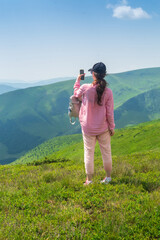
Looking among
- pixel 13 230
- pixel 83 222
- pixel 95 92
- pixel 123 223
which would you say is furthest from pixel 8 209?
pixel 95 92

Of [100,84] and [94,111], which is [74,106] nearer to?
[94,111]

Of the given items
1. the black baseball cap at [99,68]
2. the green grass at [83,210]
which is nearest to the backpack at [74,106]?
the black baseball cap at [99,68]

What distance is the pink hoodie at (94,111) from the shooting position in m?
5.32

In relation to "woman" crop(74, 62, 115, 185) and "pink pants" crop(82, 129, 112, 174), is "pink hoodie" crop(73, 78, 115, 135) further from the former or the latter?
"pink pants" crop(82, 129, 112, 174)

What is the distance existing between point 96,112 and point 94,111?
0.05 metres

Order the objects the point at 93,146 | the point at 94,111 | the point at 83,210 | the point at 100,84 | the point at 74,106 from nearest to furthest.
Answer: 1. the point at 83,210
2. the point at 100,84
3. the point at 94,111
4. the point at 93,146
5. the point at 74,106

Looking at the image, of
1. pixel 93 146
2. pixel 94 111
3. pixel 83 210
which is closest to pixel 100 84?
pixel 94 111

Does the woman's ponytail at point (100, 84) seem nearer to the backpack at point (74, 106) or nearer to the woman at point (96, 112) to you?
the woman at point (96, 112)

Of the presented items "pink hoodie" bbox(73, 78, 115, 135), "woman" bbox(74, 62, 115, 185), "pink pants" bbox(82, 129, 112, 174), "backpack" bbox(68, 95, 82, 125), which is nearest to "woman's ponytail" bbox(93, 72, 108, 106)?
"woman" bbox(74, 62, 115, 185)

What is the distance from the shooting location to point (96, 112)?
17.7 feet

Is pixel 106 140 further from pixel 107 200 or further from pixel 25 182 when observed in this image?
pixel 25 182

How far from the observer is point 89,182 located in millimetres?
5742

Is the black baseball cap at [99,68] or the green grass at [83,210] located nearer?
the green grass at [83,210]

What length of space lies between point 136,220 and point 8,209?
254cm
